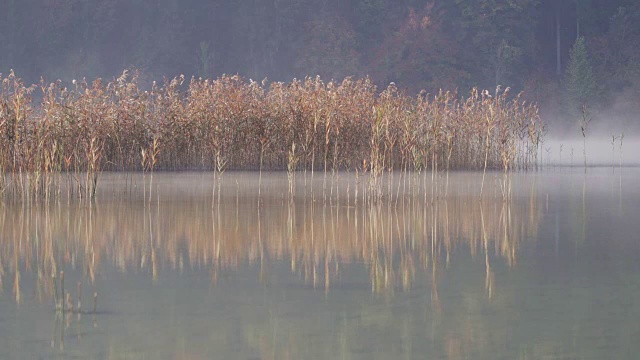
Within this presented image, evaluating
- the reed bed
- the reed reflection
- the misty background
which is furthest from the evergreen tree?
the reed reflection

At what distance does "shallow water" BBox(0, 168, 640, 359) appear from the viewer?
3932 millimetres

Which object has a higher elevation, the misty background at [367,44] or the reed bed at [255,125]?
the misty background at [367,44]

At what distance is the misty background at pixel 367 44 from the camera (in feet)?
113

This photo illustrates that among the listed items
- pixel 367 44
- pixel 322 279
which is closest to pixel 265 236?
pixel 322 279

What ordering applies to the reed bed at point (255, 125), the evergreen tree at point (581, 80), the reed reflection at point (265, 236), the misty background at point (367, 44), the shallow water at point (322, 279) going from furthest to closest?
the misty background at point (367, 44) → the evergreen tree at point (581, 80) → the reed bed at point (255, 125) → the reed reflection at point (265, 236) → the shallow water at point (322, 279)

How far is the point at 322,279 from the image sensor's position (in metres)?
5.39

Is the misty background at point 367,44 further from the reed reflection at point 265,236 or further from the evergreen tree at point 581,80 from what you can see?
the reed reflection at point 265,236

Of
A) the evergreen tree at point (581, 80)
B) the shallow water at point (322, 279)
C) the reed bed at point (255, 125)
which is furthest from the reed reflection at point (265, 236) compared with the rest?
the evergreen tree at point (581, 80)

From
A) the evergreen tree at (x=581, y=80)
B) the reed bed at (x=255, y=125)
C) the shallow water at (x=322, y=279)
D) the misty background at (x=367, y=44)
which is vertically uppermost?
the misty background at (x=367, y=44)

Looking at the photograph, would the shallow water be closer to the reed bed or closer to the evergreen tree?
the reed bed

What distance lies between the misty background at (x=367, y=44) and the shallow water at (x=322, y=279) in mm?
24971

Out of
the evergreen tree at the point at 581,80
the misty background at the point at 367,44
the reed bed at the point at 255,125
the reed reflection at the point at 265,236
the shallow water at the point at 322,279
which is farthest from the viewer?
the misty background at the point at 367,44

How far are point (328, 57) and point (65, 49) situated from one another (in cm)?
1017

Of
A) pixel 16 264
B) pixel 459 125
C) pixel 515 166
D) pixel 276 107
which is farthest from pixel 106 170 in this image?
pixel 16 264
